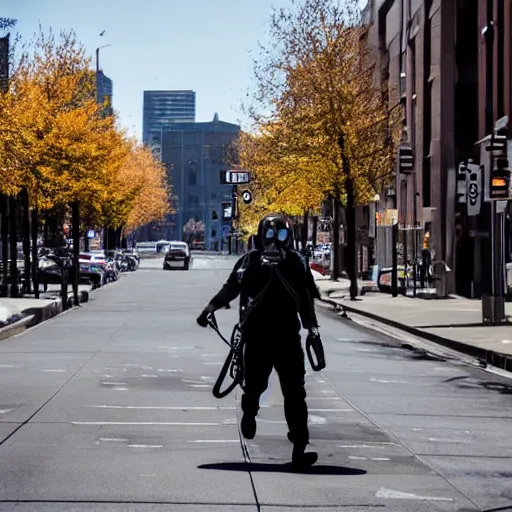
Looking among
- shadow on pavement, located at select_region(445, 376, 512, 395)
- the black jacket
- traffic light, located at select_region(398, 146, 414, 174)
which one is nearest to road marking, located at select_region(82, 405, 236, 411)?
the black jacket

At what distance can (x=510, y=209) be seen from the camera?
3938 cm

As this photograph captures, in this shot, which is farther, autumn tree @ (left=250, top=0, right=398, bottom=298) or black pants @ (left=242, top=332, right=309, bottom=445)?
autumn tree @ (left=250, top=0, right=398, bottom=298)

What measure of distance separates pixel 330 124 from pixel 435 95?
5308mm

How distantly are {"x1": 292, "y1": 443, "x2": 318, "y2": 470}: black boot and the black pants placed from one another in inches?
1.8

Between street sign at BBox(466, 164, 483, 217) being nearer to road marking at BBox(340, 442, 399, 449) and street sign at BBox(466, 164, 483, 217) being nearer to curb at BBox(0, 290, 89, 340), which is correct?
curb at BBox(0, 290, 89, 340)

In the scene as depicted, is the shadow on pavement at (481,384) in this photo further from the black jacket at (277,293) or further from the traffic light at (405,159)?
the traffic light at (405,159)

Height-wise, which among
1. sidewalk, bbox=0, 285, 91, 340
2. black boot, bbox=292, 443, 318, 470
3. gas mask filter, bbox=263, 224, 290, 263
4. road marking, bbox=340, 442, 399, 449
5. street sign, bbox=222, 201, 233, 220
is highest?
street sign, bbox=222, 201, 233, 220

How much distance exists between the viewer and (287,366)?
9.00m

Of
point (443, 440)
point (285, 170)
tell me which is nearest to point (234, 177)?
point (285, 170)

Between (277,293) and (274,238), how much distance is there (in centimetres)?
44

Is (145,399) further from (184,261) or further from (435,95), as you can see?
(184,261)

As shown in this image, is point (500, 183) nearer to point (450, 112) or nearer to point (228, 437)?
point (228, 437)

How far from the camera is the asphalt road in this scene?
7797 millimetres

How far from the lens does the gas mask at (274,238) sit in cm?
913
